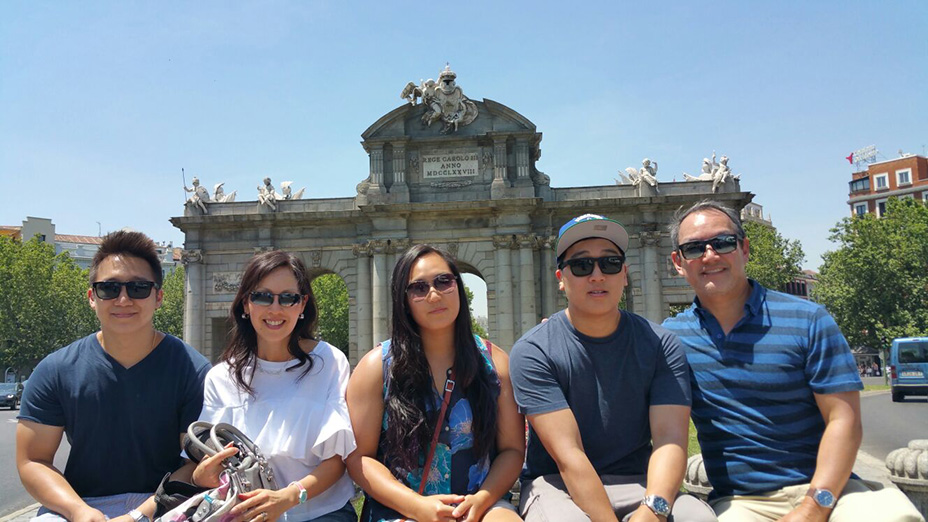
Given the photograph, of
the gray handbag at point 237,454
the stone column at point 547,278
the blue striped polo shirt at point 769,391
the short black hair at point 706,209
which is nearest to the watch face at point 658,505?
the blue striped polo shirt at point 769,391

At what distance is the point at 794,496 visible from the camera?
455 centimetres

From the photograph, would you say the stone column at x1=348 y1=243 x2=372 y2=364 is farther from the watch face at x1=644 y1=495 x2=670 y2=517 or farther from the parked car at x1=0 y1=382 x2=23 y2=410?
the watch face at x1=644 y1=495 x2=670 y2=517

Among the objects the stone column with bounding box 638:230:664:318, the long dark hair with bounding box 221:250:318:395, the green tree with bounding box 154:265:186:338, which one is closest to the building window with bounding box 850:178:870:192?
the stone column with bounding box 638:230:664:318

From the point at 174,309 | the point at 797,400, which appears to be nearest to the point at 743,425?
the point at 797,400

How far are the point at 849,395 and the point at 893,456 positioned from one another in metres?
2.46

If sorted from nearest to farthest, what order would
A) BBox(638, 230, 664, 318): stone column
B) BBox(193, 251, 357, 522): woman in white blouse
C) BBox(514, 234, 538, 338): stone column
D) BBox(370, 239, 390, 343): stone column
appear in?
BBox(193, 251, 357, 522): woman in white blouse, BBox(514, 234, 538, 338): stone column, BBox(370, 239, 390, 343): stone column, BBox(638, 230, 664, 318): stone column

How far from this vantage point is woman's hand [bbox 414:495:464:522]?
433cm

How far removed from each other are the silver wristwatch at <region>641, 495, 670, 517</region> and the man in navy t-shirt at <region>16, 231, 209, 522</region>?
349 cm

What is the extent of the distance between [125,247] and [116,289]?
0.34 metres

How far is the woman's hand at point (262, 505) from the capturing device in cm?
419

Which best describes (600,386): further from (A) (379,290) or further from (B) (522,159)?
(B) (522,159)

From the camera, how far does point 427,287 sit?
492 cm

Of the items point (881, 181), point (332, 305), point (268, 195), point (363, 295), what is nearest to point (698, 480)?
point (363, 295)

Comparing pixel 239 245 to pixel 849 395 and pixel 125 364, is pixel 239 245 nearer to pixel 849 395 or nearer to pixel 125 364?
pixel 125 364
